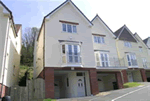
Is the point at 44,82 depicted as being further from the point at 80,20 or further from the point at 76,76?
the point at 80,20

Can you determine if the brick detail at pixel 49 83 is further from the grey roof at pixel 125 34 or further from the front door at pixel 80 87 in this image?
the grey roof at pixel 125 34

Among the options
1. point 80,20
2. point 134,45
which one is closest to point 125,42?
point 134,45

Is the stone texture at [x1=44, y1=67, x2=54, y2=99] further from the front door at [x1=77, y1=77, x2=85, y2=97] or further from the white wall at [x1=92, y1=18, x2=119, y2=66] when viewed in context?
the white wall at [x1=92, y1=18, x2=119, y2=66]

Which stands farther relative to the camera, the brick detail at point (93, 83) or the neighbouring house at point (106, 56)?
the neighbouring house at point (106, 56)

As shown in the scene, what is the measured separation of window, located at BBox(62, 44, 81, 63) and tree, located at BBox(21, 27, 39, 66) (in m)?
25.0

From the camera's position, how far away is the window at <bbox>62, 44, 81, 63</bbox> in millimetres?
15578

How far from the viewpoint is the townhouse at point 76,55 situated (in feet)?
50.8

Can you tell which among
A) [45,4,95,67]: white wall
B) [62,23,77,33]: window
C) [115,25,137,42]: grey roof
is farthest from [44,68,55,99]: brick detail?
[115,25,137,42]: grey roof

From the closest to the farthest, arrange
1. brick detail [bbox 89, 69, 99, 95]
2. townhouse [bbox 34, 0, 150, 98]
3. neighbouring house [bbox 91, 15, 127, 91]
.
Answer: townhouse [bbox 34, 0, 150, 98] → brick detail [bbox 89, 69, 99, 95] → neighbouring house [bbox 91, 15, 127, 91]

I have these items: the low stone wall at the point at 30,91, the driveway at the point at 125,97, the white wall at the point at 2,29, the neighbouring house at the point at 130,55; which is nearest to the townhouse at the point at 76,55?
the neighbouring house at the point at 130,55

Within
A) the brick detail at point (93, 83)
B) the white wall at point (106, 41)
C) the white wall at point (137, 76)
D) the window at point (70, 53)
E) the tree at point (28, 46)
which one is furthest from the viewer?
the tree at point (28, 46)

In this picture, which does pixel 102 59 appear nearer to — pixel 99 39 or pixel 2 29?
pixel 99 39

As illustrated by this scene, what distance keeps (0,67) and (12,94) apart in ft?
9.53

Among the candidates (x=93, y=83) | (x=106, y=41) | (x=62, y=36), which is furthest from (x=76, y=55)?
(x=106, y=41)
